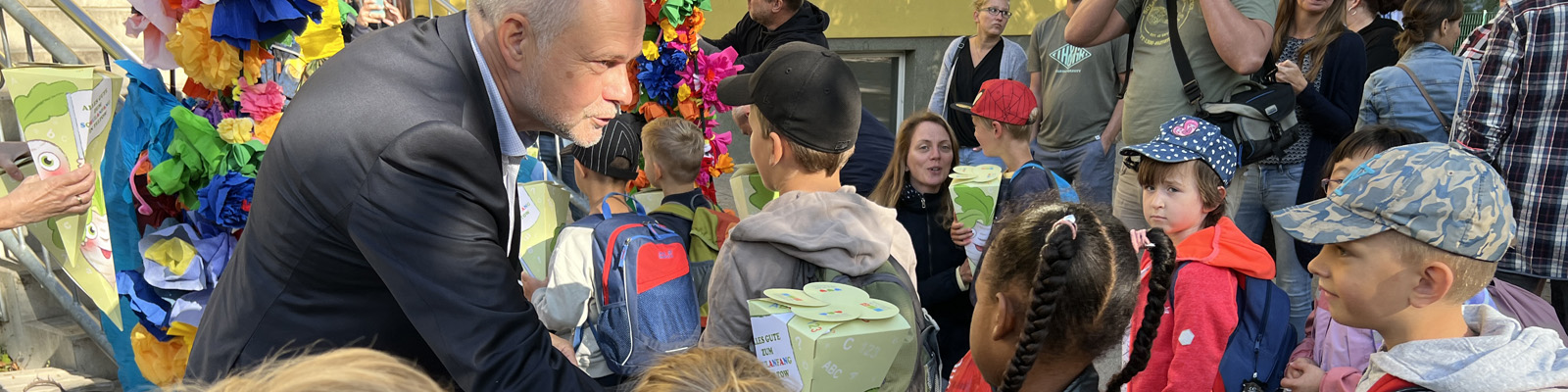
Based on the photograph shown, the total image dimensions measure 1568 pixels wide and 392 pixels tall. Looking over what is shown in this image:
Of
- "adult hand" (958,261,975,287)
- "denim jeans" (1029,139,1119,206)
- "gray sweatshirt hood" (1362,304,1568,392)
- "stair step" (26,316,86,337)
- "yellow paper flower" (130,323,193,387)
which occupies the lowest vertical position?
"stair step" (26,316,86,337)

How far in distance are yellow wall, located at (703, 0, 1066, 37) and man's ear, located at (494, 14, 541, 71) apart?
724 cm

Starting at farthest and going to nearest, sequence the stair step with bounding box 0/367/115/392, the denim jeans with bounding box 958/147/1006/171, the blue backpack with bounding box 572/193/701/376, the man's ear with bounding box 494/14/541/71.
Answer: the denim jeans with bounding box 958/147/1006/171
the stair step with bounding box 0/367/115/392
the blue backpack with bounding box 572/193/701/376
the man's ear with bounding box 494/14/541/71

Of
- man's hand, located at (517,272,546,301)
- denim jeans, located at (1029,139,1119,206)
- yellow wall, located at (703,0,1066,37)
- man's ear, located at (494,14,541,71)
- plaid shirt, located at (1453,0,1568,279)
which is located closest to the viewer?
man's ear, located at (494,14,541,71)

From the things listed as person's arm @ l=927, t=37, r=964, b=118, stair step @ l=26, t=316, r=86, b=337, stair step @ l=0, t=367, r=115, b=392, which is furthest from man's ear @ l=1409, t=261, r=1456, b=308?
stair step @ l=26, t=316, r=86, b=337

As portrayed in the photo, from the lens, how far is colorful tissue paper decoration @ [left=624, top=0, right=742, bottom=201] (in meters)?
3.91

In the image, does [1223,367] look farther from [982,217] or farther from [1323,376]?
[982,217]

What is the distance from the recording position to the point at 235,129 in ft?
10.2

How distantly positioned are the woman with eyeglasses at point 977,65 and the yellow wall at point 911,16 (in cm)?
288

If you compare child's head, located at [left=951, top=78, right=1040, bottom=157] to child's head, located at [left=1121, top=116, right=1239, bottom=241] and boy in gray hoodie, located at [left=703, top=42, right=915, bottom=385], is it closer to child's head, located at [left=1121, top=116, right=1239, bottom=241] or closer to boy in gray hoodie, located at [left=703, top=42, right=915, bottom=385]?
child's head, located at [left=1121, top=116, right=1239, bottom=241]

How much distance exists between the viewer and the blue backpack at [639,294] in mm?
2992

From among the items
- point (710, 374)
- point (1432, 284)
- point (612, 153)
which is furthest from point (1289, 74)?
point (710, 374)

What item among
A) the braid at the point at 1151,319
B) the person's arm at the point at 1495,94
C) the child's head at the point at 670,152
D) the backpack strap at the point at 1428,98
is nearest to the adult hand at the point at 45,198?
the child's head at the point at 670,152

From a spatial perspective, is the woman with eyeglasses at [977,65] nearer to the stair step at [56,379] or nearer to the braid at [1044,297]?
the braid at [1044,297]

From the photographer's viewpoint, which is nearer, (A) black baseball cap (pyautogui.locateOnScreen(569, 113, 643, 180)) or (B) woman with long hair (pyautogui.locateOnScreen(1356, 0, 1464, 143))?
(A) black baseball cap (pyautogui.locateOnScreen(569, 113, 643, 180))
